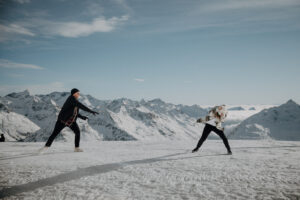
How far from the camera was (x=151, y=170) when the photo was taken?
5449mm

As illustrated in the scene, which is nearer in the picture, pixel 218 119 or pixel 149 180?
pixel 149 180

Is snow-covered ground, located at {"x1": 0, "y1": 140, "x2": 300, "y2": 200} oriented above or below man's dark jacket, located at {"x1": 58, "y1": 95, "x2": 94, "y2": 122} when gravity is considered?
below

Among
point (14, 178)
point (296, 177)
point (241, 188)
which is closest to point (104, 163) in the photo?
point (14, 178)

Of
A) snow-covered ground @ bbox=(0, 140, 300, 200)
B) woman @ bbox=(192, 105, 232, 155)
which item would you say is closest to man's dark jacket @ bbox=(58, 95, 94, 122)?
snow-covered ground @ bbox=(0, 140, 300, 200)

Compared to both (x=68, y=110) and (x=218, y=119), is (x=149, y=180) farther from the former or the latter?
(x=68, y=110)

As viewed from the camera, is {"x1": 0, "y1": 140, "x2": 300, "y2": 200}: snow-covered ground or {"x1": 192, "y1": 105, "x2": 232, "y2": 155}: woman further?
{"x1": 192, "y1": 105, "x2": 232, "y2": 155}: woman

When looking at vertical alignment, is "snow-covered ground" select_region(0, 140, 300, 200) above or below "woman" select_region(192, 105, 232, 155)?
below

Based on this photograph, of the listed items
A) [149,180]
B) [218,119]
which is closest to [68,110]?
[149,180]

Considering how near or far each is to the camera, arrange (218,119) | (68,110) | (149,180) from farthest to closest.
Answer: (68,110) → (218,119) → (149,180)

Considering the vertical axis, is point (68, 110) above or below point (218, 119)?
above

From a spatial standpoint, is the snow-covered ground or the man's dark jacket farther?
the man's dark jacket

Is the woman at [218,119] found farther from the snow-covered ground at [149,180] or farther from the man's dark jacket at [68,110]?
the man's dark jacket at [68,110]

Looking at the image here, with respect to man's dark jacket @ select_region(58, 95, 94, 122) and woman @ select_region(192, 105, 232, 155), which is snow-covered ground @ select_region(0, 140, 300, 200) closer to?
woman @ select_region(192, 105, 232, 155)

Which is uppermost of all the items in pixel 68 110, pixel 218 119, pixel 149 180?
pixel 68 110
